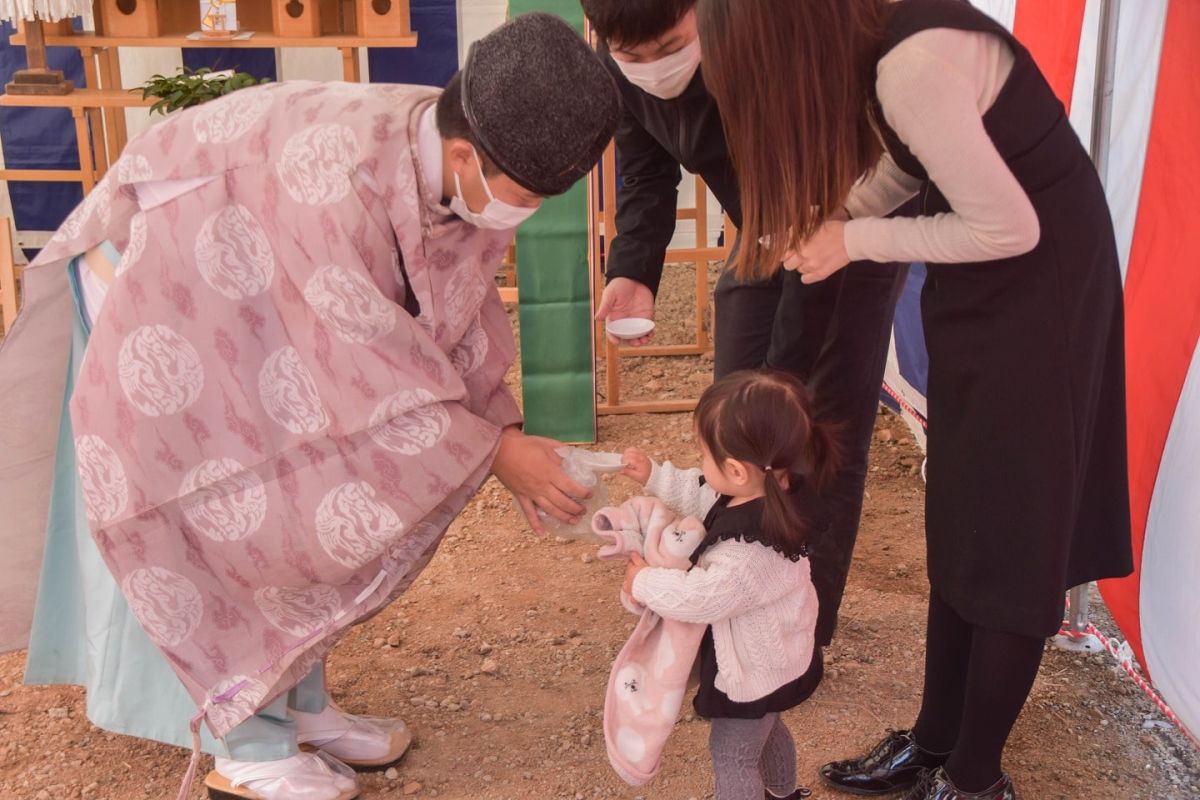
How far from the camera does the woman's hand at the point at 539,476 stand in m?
1.96

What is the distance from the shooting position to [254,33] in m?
4.79

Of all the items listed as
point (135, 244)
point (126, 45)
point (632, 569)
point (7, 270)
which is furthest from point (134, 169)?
point (126, 45)

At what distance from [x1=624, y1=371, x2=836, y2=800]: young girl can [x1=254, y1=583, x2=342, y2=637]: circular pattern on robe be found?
0.53 meters

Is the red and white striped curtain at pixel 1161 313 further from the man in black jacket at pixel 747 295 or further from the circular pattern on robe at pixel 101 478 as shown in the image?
the circular pattern on robe at pixel 101 478

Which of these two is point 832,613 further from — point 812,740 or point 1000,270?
point 1000,270

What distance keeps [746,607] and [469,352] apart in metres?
0.66

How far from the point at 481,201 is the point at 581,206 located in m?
2.16

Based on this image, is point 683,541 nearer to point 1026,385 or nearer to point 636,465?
point 636,465

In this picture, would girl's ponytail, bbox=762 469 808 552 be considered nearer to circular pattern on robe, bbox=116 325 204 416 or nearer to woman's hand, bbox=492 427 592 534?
woman's hand, bbox=492 427 592 534

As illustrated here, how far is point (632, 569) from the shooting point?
6.12ft

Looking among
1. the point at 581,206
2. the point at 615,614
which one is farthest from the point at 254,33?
the point at 615,614

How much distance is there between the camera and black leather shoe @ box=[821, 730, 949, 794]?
2.17 meters

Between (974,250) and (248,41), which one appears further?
(248,41)

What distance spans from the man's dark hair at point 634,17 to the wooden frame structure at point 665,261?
73.0 inches
